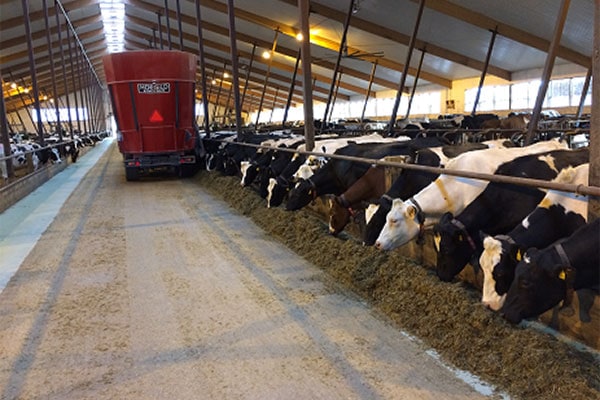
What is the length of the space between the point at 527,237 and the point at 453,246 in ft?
2.01

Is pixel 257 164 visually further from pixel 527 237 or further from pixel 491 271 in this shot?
pixel 491 271

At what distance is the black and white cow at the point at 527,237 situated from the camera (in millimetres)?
3518

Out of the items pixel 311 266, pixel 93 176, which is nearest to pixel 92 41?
pixel 93 176

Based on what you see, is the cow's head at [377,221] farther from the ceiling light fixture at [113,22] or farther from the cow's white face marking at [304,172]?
the ceiling light fixture at [113,22]

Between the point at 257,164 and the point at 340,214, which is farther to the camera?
the point at 257,164

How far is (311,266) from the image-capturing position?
5699mm

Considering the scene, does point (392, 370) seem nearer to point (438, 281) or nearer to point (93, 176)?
point (438, 281)

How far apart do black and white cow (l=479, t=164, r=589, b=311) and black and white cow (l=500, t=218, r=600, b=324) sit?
24 cm

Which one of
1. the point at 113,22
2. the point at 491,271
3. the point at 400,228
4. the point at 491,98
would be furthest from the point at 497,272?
the point at 113,22

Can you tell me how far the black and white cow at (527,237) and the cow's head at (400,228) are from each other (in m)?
0.97

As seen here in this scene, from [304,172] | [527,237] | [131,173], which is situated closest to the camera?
[527,237]

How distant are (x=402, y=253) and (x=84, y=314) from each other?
3147 millimetres

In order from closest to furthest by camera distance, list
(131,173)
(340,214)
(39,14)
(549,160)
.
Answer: (549,160) < (340,214) < (131,173) < (39,14)

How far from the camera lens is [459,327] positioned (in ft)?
11.9
